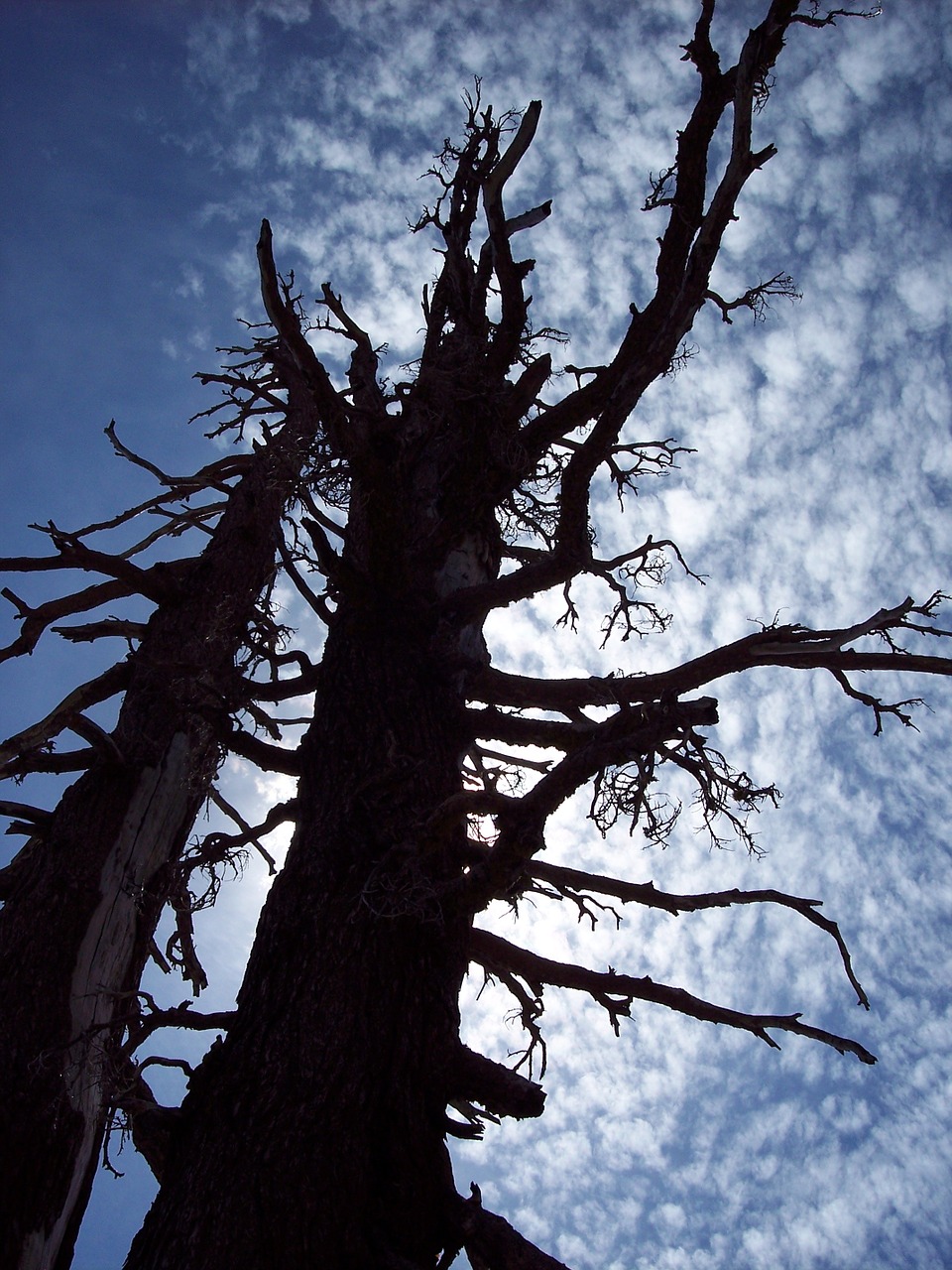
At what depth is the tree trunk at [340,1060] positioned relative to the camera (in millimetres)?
2666

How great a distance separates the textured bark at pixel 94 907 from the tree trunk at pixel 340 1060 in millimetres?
1018

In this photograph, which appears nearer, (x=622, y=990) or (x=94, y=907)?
(x=622, y=990)

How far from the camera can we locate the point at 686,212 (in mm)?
4379

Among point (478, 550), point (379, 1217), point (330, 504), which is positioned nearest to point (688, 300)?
point (478, 550)

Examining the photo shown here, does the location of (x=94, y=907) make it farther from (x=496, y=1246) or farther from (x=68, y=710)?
(x=496, y=1246)

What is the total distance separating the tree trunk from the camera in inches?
105

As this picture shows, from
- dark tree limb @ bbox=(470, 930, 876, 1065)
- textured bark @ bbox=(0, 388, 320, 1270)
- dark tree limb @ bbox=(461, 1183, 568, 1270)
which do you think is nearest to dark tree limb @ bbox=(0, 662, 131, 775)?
textured bark @ bbox=(0, 388, 320, 1270)

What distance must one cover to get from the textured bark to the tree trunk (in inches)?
40.1

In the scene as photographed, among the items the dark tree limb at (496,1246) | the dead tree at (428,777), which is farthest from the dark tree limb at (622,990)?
the dark tree limb at (496,1246)

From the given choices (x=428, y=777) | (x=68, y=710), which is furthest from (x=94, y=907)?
(x=428, y=777)

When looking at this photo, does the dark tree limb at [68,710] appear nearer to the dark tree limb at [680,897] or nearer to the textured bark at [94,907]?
the textured bark at [94,907]

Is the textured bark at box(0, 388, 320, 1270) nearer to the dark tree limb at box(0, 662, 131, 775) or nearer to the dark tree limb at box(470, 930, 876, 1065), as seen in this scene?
the dark tree limb at box(0, 662, 131, 775)

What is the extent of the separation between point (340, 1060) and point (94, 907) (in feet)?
9.19

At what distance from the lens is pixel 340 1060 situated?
9.71 ft
